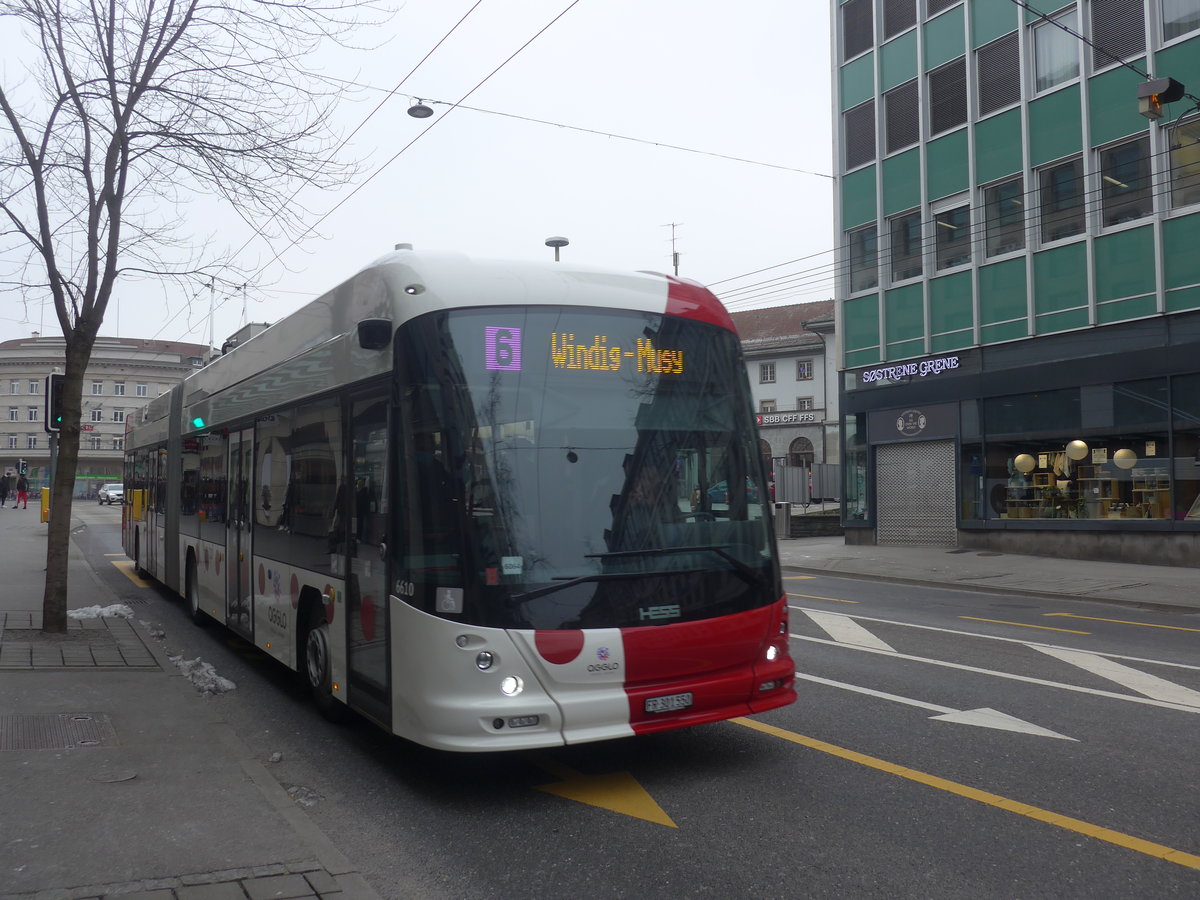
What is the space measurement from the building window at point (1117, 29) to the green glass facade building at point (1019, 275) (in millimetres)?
40

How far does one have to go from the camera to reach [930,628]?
12.2 m

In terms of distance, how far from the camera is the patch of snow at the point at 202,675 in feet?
28.6

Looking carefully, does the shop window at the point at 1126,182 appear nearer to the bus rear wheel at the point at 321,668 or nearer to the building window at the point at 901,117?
the building window at the point at 901,117

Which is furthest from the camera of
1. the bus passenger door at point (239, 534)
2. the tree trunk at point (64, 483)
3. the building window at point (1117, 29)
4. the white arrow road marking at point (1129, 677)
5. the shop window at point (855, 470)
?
the shop window at point (855, 470)

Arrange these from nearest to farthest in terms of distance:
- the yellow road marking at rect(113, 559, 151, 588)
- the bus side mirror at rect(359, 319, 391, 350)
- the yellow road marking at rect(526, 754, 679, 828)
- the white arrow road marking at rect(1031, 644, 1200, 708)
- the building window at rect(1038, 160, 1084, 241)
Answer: the yellow road marking at rect(526, 754, 679, 828) < the bus side mirror at rect(359, 319, 391, 350) < the white arrow road marking at rect(1031, 644, 1200, 708) < the yellow road marking at rect(113, 559, 151, 588) < the building window at rect(1038, 160, 1084, 241)

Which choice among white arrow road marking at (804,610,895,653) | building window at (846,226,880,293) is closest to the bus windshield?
white arrow road marking at (804,610,895,653)

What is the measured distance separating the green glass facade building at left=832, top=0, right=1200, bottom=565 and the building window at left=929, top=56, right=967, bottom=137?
0.05 m

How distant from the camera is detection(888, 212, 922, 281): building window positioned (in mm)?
26594

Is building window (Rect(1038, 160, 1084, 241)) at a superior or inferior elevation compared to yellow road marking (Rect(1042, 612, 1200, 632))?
superior

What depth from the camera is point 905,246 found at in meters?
27.0

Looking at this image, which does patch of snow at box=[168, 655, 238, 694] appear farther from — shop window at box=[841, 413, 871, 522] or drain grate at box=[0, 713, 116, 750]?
shop window at box=[841, 413, 871, 522]

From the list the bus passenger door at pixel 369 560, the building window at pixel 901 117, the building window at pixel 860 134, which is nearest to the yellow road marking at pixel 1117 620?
the bus passenger door at pixel 369 560

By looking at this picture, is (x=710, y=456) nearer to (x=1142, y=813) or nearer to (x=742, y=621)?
(x=742, y=621)

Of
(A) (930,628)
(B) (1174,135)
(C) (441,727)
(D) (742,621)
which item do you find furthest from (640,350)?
(B) (1174,135)
